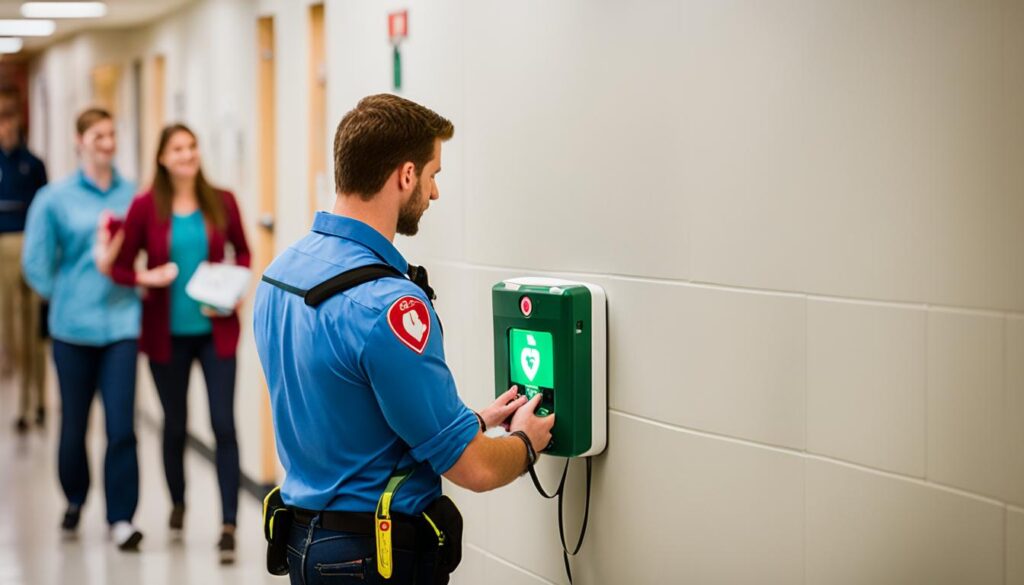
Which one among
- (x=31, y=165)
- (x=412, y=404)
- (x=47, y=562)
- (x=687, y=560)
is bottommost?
(x=47, y=562)

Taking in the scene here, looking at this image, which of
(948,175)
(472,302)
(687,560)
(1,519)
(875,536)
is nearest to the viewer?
(948,175)

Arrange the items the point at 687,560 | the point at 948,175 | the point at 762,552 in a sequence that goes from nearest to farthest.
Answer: the point at 948,175, the point at 762,552, the point at 687,560

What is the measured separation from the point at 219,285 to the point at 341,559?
2.56 metres

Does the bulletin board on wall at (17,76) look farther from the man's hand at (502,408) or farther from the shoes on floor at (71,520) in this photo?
the man's hand at (502,408)

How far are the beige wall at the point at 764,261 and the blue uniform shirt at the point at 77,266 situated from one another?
1983 mm

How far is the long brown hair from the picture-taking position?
4.88 m

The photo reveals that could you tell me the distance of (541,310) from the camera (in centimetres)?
298

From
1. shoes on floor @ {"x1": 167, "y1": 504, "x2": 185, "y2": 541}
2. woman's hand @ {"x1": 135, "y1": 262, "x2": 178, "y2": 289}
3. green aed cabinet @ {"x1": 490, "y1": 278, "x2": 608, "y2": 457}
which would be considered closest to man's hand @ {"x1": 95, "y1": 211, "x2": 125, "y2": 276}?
woman's hand @ {"x1": 135, "y1": 262, "x2": 178, "y2": 289}

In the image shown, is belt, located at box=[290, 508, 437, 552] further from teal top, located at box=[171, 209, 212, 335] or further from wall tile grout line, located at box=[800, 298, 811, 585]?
teal top, located at box=[171, 209, 212, 335]

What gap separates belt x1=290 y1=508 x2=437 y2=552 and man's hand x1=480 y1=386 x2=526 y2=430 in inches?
15.1

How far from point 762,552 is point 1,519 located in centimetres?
413

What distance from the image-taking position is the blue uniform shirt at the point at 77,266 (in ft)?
16.6

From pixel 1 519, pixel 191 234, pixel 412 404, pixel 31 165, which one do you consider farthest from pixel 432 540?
pixel 31 165

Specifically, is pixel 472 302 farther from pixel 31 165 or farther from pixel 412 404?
pixel 31 165
